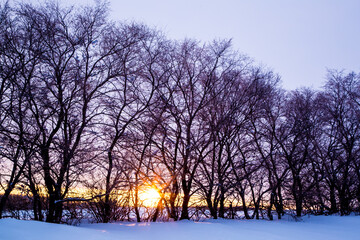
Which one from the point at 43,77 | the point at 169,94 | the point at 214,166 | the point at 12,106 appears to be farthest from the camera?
the point at 214,166

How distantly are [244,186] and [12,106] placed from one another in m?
11.4

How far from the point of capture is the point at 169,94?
39.4ft

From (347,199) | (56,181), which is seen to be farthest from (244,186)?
(56,181)

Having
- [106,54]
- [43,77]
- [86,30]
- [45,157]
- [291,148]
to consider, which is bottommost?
[45,157]

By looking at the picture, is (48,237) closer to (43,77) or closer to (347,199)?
(43,77)

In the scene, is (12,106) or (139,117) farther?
(139,117)

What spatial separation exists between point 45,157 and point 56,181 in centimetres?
120

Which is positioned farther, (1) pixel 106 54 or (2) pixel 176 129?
(2) pixel 176 129

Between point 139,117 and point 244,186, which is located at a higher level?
point 139,117

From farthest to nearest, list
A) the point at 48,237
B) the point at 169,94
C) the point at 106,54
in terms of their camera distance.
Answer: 1. the point at 169,94
2. the point at 106,54
3. the point at 48,237

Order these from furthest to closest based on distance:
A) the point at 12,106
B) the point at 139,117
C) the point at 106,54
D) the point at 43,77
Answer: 1. the point at 139,117
2. the point at 106,54
3. the point at 43,77
4. the point at 12,106

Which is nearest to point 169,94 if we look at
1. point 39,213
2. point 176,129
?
point 176,129

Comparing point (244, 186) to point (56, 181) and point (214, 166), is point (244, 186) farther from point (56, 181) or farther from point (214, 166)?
point (56, 181)

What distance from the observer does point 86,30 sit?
9.66 m
